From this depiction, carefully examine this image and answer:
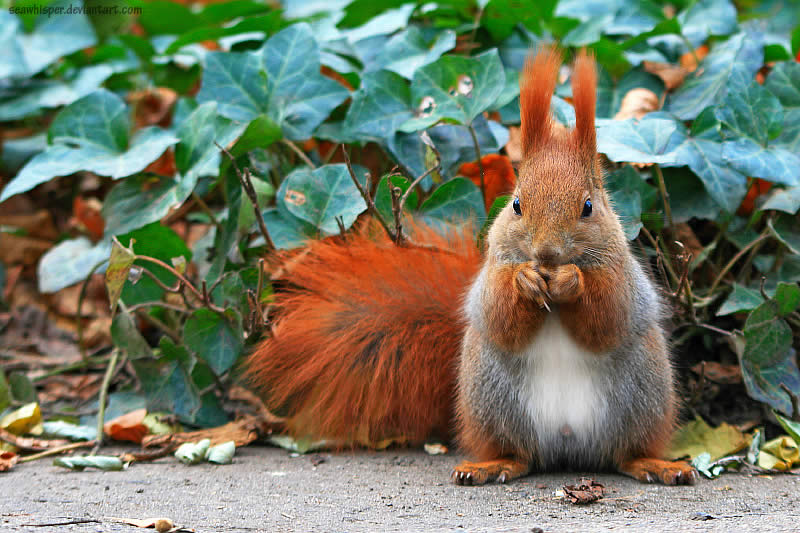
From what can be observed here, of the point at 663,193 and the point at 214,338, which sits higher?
the point at 663,193

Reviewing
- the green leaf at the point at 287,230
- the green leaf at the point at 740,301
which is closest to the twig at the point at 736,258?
the green leaf at the point at 740,301

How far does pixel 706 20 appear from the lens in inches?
93.1

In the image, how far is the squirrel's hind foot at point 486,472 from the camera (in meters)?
1.51

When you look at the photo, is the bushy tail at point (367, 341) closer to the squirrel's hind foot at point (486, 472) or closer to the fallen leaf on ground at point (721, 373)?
the squirrel's hind foot at point (486, 472)

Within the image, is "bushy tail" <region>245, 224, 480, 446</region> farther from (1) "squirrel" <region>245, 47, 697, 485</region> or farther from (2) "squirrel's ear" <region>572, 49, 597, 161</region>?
(2) "squirrel's ear" <region>572, 49, 597, 161</region>

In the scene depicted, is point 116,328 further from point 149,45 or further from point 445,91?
point 149,45

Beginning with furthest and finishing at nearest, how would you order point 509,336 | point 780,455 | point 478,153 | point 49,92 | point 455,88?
point 49,92 < point 455,88 < point 478,153 < point 780,455 < point 509,336

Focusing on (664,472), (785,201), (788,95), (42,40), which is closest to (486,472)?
(664,472)

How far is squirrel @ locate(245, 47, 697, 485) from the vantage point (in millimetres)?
1401

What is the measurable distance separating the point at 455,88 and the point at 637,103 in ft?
1.70

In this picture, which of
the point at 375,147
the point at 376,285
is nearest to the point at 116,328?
the point at 376,285

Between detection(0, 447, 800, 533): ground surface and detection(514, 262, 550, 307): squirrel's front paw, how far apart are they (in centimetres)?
35

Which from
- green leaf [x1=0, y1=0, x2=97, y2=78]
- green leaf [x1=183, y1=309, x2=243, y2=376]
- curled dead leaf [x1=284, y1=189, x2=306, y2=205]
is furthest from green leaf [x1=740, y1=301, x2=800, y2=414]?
green leaf [x1=0, y1=0, x2=97, y2=78]

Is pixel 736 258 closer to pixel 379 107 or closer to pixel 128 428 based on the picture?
pixel 379 107
